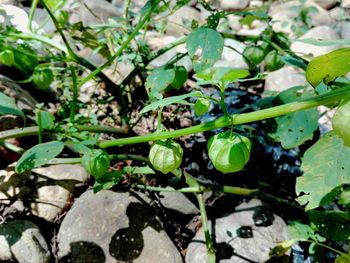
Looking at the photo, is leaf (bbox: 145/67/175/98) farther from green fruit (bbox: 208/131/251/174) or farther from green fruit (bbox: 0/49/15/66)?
green fruit (bbox: 0/49/15/66)

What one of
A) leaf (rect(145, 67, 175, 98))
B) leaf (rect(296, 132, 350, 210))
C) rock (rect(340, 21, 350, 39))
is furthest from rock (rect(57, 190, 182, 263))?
rock (rect(340, 21, 350, 39))

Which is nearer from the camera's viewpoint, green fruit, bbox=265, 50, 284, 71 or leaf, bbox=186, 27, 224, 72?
leaf, bbox=186, 27, 224, 72

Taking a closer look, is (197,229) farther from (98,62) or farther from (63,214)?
(98,62)

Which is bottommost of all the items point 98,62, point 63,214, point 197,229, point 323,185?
point 197,229

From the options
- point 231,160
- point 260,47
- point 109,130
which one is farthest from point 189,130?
point 260,47

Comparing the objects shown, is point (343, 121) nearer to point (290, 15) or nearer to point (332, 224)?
point (332, 224)
